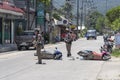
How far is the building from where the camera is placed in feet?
157

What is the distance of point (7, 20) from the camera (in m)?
54.7

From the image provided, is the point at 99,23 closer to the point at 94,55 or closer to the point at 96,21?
the point at 96,21

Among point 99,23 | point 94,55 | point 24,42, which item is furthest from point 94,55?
point 99,23

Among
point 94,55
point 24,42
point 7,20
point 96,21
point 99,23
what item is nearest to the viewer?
point 94,55

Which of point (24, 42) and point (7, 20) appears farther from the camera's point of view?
point (7, 20)

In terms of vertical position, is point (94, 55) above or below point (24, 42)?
below

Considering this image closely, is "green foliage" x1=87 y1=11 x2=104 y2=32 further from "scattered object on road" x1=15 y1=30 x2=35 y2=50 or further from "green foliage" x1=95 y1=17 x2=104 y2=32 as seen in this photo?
"scattered object on road" x1=15 y1=30 x2=35 y2=50

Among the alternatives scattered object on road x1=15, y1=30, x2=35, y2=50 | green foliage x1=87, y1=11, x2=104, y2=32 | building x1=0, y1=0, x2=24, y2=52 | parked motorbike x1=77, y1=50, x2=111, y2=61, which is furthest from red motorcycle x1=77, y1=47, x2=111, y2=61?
green foliage x1=87, y1=11, x2=104, y2=32

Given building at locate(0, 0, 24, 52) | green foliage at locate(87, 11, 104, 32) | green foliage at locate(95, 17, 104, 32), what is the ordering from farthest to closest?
green foliage at locate(95, 17, 104, 32) → green foliage at locate(87, 11, 104, 32) → building at locate(0, 0, 24, 52)

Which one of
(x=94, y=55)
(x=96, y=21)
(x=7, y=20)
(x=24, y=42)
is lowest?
(x=94, y=55)

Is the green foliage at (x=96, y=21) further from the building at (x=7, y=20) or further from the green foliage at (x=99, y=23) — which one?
the building at (x=7, y=20)

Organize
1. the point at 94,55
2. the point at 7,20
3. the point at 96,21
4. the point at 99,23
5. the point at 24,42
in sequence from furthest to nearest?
the point at 96,21 < the point at 99,23 < the point at 7,20 < the point at 24,42 < the point at 94,55

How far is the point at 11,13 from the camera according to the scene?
4897cm

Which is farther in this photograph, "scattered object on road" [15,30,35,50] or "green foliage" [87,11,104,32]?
"green foliage" [87,11,104,32]
